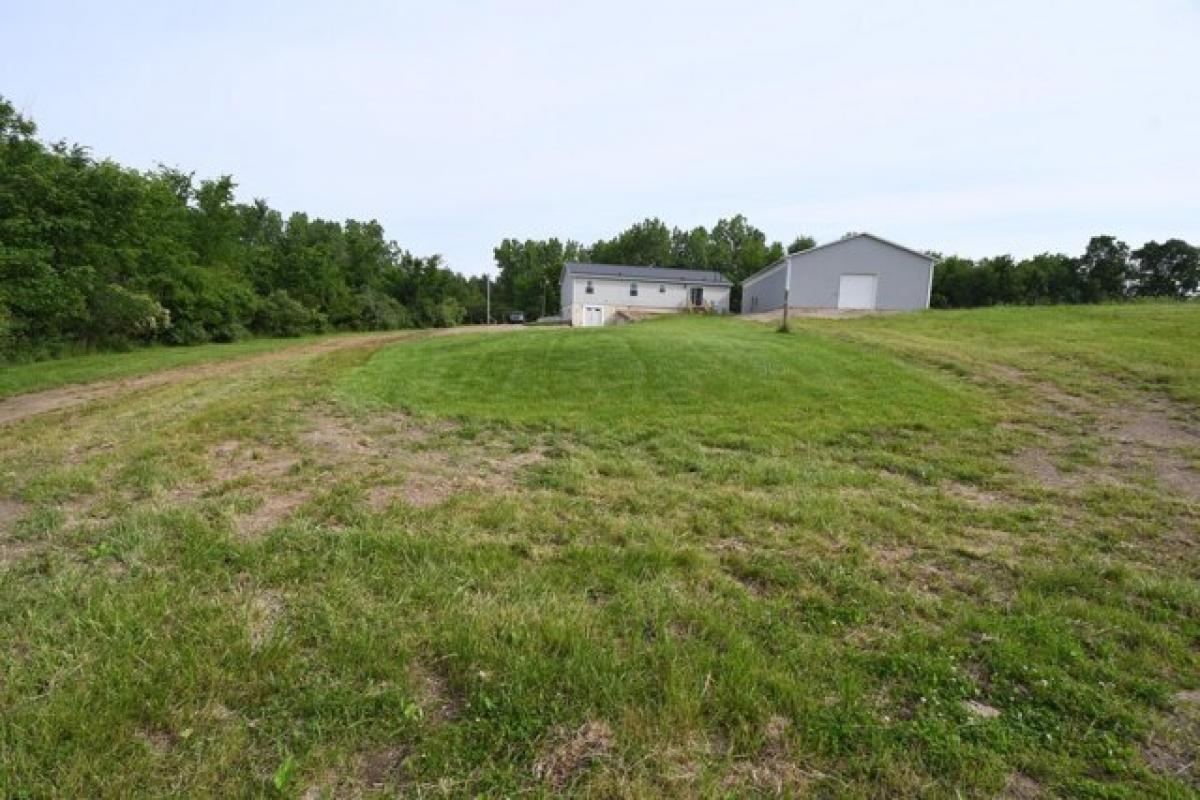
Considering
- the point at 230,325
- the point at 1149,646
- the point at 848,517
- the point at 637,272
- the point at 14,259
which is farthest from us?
the point at 637,272

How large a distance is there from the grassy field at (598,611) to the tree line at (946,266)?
4461 centimetres

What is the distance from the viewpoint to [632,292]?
3856 cm

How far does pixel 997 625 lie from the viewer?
2.80 m

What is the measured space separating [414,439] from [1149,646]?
602cm

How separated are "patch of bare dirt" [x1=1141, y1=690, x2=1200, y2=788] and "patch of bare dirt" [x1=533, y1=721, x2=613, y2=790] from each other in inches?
77.3

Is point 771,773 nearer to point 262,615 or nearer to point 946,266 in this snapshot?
point 262,615

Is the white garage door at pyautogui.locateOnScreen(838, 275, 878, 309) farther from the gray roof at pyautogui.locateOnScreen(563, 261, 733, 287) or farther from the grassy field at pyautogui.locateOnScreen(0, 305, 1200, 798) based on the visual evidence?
the grassy field at pyautogui.locateOnScreen(0, 305, 1200, 798)

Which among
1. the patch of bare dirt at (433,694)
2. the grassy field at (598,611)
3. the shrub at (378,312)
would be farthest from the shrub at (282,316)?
the patch of bare dirt at (433,694)

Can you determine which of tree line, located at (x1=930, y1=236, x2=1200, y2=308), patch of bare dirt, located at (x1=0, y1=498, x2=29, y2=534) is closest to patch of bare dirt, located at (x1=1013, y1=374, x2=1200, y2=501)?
patch of bare dirt, located at (x1=0, y1=498, x2=29, y2=534)

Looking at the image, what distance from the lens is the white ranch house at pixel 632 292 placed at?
38.2 meters

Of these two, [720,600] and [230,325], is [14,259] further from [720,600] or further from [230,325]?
[720,600]

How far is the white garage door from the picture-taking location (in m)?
26.1

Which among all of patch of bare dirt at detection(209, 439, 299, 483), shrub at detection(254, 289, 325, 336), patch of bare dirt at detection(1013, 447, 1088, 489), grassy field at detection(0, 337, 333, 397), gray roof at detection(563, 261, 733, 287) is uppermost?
gray roof at detection(563, 261, 733, 287)

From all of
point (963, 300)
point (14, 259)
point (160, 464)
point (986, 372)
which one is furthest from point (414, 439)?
point (963, 300)
